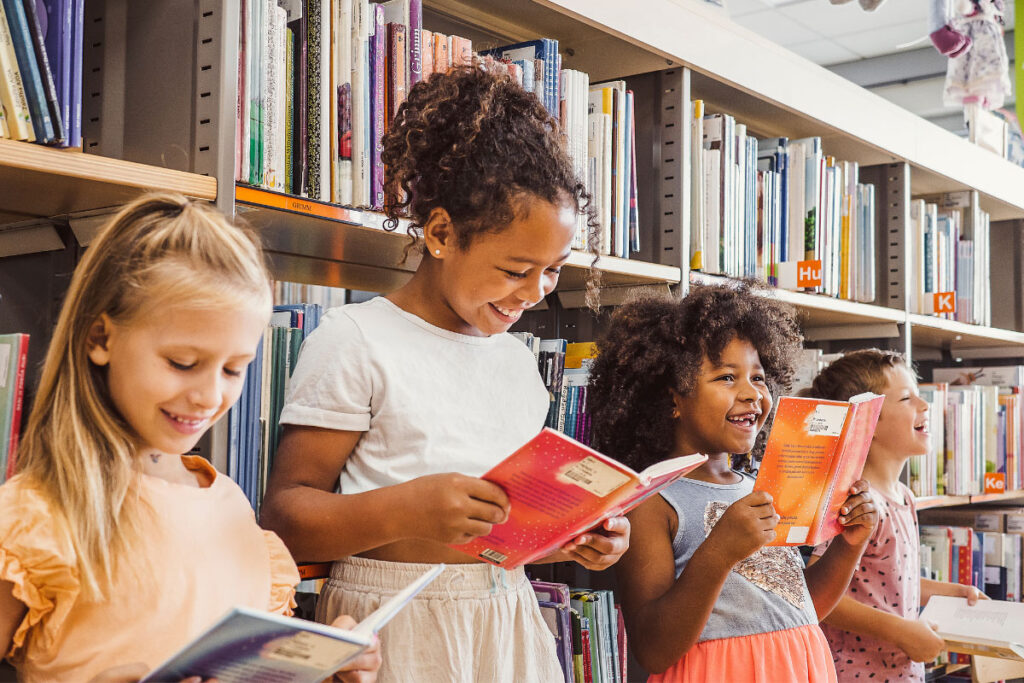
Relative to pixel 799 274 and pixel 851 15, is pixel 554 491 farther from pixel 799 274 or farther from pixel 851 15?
pixel 851 15

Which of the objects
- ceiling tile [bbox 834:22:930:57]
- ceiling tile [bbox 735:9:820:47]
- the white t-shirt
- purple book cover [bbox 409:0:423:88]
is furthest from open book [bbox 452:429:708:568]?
ceiling tile [bbox 834:22:930:57]

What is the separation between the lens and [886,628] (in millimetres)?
1914

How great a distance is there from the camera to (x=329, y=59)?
1.31 metres

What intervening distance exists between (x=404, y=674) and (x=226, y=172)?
62 cm

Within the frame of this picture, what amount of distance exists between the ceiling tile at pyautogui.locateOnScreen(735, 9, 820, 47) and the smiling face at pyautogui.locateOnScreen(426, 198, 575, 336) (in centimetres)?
401

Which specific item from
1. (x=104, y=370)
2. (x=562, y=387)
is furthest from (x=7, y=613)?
(x=562, y=387)

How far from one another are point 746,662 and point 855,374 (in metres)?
0.97

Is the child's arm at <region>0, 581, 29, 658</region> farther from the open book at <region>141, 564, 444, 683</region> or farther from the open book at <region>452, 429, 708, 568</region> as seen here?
the open book at <region>452, 429, 708, 568</region>

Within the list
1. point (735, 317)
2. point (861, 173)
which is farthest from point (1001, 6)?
point (735, 317)

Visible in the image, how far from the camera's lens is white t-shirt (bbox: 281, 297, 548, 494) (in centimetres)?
112

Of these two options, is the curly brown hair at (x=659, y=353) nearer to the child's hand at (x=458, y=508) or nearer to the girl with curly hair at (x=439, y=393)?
the girl with curly hair at (x=439, y=393)

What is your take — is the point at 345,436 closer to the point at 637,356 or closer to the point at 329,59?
the point at 329,59

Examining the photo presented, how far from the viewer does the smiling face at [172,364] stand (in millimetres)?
869

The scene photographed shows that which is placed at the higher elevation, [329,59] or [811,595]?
[329,59]
